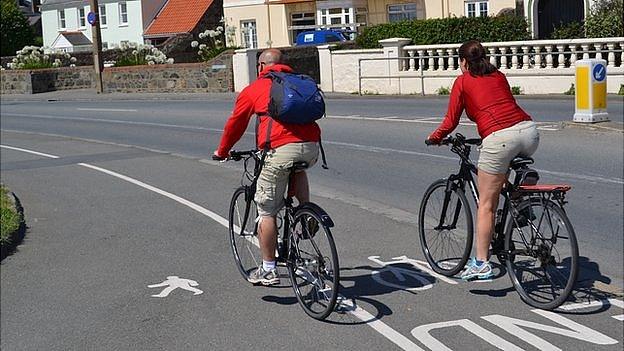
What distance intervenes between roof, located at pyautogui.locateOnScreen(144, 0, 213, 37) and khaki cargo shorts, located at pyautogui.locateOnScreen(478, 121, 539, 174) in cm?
5334

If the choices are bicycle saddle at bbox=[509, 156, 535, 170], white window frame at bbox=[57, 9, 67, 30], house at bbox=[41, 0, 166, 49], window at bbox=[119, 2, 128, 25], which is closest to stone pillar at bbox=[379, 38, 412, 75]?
bicycle saddle at bbox=[509, 156, 535, 170]

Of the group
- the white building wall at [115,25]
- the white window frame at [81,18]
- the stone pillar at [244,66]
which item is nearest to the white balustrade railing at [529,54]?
the stone pillar at [244,66]

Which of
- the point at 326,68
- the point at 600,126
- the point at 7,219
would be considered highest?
the point at 326,68

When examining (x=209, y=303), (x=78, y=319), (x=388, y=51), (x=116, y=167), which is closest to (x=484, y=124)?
(x=209, y=303)

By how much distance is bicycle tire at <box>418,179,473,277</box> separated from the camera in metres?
7.56

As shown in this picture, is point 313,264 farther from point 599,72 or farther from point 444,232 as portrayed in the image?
point 599,72

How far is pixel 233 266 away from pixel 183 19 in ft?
179

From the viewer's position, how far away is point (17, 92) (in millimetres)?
47406

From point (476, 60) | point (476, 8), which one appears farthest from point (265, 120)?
point (476, 8)

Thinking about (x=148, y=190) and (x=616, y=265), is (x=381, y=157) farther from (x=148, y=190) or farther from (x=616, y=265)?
(x=616, y=265)

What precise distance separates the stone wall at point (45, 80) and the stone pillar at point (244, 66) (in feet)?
39.8

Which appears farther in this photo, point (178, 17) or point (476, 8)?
point (178, 17)

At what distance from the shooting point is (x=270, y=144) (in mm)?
6863

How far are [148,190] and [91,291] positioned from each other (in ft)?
19.8
